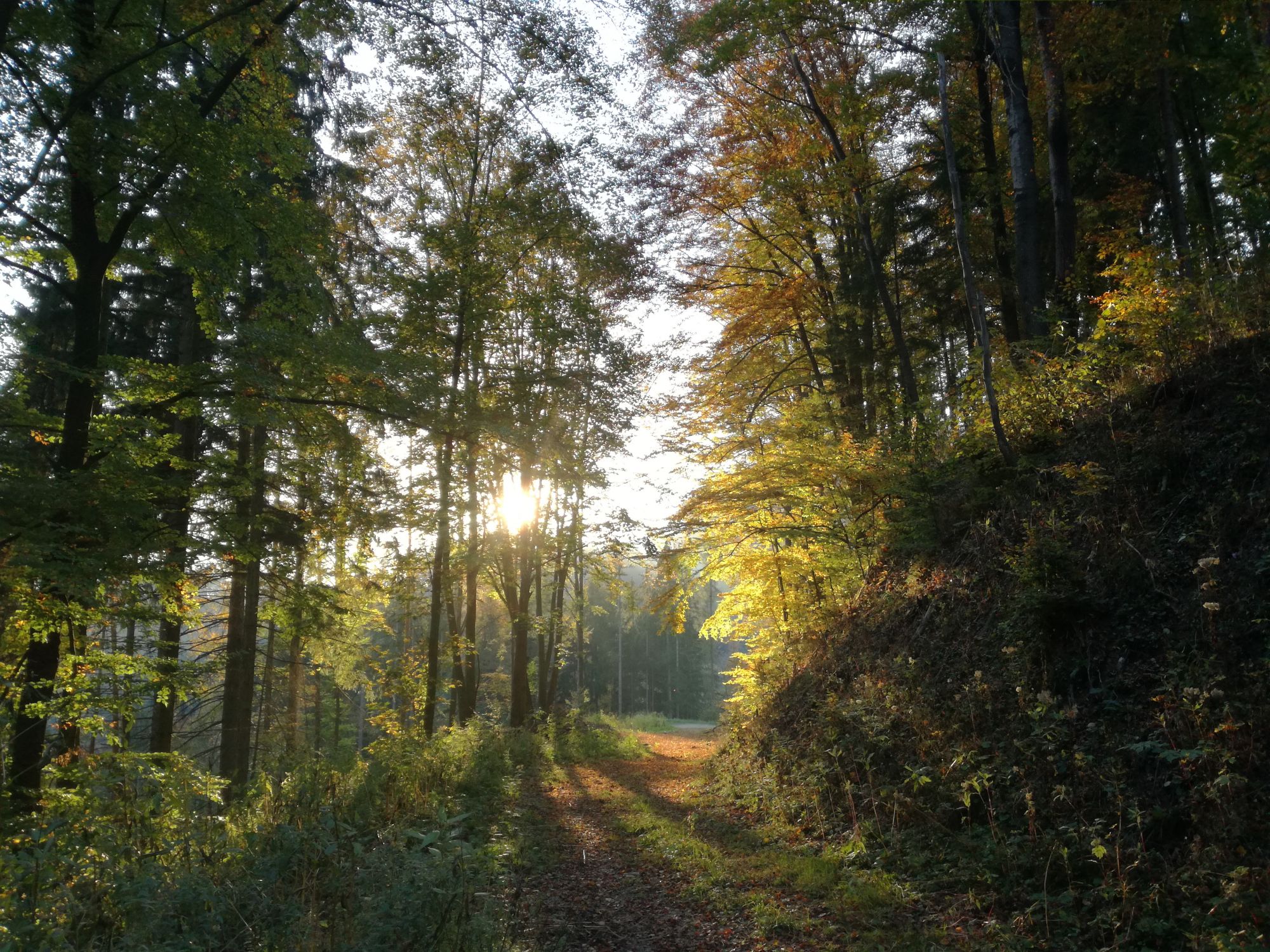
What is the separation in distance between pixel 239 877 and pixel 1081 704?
621 centimetres

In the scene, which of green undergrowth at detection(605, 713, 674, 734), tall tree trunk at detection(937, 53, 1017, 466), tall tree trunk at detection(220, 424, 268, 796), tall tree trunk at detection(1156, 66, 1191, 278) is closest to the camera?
tall tree trunk at detection(937, 53, 1017, 466)

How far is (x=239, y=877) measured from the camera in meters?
4.45

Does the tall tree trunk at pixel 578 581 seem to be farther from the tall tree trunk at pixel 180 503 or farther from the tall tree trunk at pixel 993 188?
the tall tree trunk at pixel 993 188

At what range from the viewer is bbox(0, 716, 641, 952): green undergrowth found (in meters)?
3.66

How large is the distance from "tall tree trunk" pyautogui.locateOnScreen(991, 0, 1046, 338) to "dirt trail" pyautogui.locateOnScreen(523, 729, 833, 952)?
28.4 ft

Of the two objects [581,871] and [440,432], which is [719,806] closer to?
[581,871]

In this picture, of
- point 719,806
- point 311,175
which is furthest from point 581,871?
point 311,175

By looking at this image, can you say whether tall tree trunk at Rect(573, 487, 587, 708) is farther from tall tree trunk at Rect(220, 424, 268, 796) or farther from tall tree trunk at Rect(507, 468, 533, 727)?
tall tree trunk at Rect(220, 424, 268, 796)

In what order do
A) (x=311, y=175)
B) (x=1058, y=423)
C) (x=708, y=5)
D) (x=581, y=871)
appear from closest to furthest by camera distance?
(x=581, y=871) → (x=1058, y=423) → (x=708, y=5) → (x=311, y=175)

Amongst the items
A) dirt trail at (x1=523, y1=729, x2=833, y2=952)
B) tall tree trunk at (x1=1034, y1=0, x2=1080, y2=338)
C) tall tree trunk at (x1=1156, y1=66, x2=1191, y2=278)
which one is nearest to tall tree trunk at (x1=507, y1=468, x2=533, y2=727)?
dirt trail at (x1=523, y1=729, x2=833, y2=952)

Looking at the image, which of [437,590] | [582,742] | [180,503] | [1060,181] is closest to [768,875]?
[437,590]

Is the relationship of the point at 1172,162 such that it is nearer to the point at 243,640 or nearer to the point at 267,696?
the point at 243,640

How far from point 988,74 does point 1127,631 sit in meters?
11.5

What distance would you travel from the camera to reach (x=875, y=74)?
13.0 meters
